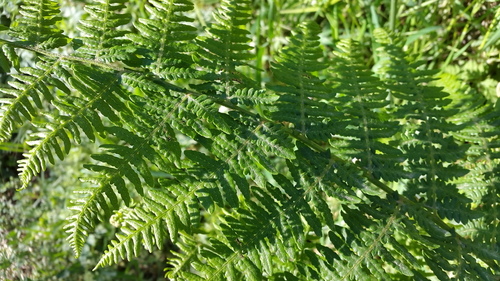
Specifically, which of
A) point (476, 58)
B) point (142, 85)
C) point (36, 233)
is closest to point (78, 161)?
point (36, 233)

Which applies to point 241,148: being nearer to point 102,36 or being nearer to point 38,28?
point 102,36

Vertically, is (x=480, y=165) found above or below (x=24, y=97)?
below

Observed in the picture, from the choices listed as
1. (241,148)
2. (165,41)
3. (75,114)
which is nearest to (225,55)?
(165,41)

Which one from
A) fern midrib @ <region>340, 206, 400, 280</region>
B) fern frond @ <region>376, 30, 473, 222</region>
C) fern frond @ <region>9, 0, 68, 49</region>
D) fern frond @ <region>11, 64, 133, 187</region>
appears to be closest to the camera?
fern frond @ <region>11, 64, 133, 187</region>

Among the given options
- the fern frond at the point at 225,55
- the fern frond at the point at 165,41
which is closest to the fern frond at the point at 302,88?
the fern frond at the point at 225,55

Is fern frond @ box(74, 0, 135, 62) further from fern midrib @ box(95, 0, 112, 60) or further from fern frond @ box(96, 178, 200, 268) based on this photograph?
fern frond @ box(96, 178, 200, 268)

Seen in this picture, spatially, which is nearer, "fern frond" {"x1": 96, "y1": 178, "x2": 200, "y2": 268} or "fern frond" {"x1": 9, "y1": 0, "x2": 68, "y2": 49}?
"fern frond" {"x1": 96, "y1": 178, "x2": 200, "y2": 268}

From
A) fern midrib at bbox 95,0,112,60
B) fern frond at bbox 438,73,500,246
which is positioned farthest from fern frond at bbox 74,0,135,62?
fern frond at bbox 438,73,500,246
